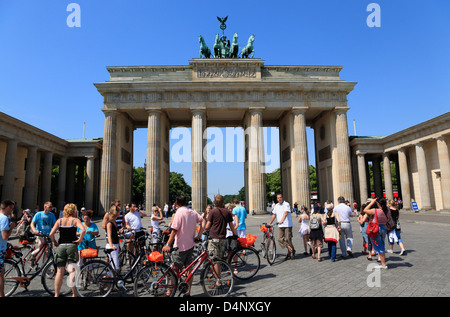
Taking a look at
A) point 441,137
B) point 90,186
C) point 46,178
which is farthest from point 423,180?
point 46,178

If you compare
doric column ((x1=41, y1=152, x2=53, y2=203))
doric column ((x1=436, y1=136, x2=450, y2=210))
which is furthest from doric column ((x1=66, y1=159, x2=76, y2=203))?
doric column ((x1=436, y1=136, x2=450, y2=210))

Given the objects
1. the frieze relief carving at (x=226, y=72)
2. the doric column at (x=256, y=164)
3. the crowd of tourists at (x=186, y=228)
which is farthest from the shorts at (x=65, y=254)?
the frieze relief carving at (x=226, y=72)

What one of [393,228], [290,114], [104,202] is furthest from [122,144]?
[393,228]

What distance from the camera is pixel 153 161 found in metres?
33.6

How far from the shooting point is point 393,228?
10070 mm

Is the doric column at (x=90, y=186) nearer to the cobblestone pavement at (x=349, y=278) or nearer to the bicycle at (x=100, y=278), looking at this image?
the cobblestone pavement at (x=349, y=278)

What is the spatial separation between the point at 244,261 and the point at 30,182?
30552mm

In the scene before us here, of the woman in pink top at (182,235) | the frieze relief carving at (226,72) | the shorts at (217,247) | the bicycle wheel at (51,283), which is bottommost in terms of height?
the bicycle wheel at (51,283)

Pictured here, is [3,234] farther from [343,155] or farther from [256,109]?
[343,155]

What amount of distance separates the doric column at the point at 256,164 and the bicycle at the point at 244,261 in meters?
25.2

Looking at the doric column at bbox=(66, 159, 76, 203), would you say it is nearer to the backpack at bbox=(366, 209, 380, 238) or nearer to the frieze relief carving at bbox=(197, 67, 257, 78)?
the frieze relief carving at bbox=(197, 67, 257, 78)

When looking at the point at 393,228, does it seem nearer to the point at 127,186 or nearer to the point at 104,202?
the point at 104,202

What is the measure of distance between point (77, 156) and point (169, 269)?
3592 centimetres

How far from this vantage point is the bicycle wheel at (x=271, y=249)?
8.99m
